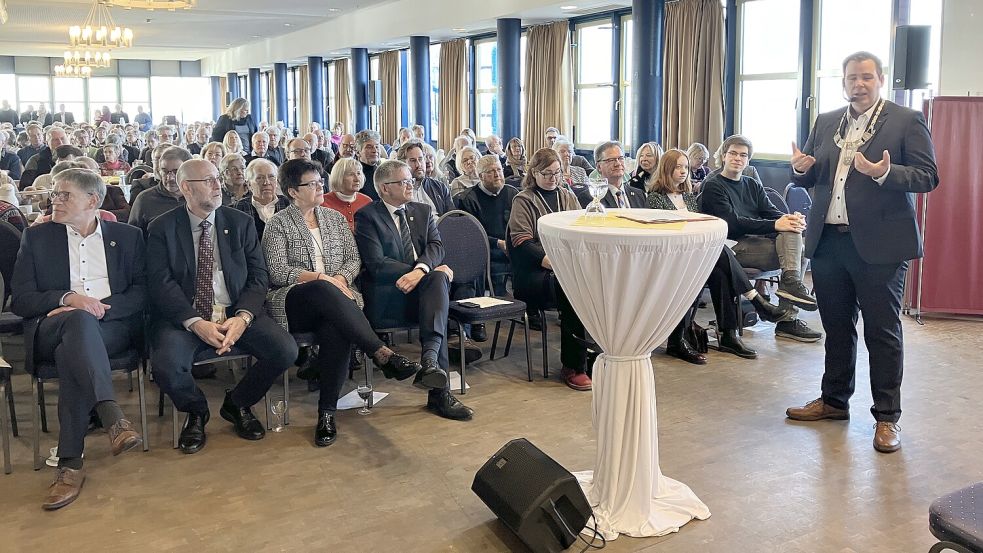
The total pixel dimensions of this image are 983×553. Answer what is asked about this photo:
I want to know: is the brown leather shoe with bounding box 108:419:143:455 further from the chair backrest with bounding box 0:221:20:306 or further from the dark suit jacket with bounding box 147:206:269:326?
the chair backrest with bounding box 0:221:20:306

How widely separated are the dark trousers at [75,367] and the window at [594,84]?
9.34 meters

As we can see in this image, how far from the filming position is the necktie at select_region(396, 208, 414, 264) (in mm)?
4301

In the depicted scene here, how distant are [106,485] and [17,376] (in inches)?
67.4

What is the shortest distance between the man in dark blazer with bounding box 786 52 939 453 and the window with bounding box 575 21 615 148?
8319mm

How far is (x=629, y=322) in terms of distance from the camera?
105 inches

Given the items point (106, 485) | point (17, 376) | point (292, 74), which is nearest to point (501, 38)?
point (17, 376)

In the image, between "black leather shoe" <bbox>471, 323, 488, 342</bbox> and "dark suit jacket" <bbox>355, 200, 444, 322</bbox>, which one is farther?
"black leather shoe" <bbox>471, 323, 488, 342</bbox>

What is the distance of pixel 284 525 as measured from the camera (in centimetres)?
287

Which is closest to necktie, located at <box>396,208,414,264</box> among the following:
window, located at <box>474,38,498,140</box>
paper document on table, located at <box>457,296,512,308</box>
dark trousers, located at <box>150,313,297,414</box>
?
paper document on table, located at <box>457,296,512,308</box>

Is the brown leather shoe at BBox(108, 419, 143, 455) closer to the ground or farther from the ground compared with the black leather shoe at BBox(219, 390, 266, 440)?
farther from the ground

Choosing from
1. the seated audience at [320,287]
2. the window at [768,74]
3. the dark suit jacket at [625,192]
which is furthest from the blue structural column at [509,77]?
the seated audience at [320,287]

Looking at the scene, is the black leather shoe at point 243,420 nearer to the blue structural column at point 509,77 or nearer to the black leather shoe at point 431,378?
the black leather shoe at point 431,378

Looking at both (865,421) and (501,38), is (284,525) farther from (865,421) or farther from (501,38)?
(501,38)

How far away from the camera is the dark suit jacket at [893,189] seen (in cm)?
333
